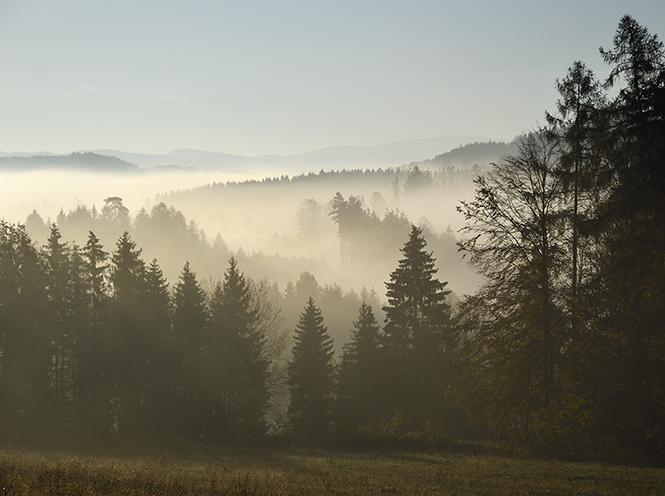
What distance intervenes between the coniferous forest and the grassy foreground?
245cm

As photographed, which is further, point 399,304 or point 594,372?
point 399,304

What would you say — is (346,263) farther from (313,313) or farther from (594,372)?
(594,372)

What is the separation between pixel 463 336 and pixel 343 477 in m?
22.6

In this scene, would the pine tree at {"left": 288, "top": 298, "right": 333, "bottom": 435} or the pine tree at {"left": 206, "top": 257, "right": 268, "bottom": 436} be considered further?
→ the pine tree at {"left": 288, "top": 298, "right": 333, "bottom": 435}

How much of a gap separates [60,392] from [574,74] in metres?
32.3

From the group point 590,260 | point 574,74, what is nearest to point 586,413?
point 590,260

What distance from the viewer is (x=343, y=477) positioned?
1753 cm

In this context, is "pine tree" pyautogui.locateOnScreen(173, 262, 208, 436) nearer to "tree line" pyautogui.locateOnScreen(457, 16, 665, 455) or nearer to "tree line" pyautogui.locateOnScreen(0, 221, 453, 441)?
"tree line" pyautogui.locateOnScreen(0, 221, 453, 441)

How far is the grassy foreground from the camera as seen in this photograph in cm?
1397

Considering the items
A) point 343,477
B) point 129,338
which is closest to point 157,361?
point 129,338

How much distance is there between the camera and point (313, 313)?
39.3 m

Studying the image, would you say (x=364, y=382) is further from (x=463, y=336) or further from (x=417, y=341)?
(x=463, y=336)

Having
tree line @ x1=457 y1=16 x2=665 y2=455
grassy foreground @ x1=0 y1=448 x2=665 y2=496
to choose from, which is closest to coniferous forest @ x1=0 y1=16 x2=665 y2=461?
tree line @ x1=457 y1=16 x2=665 y2=455

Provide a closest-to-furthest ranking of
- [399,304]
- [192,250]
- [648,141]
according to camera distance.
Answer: [648,141]
[399,304]
[192,250]
